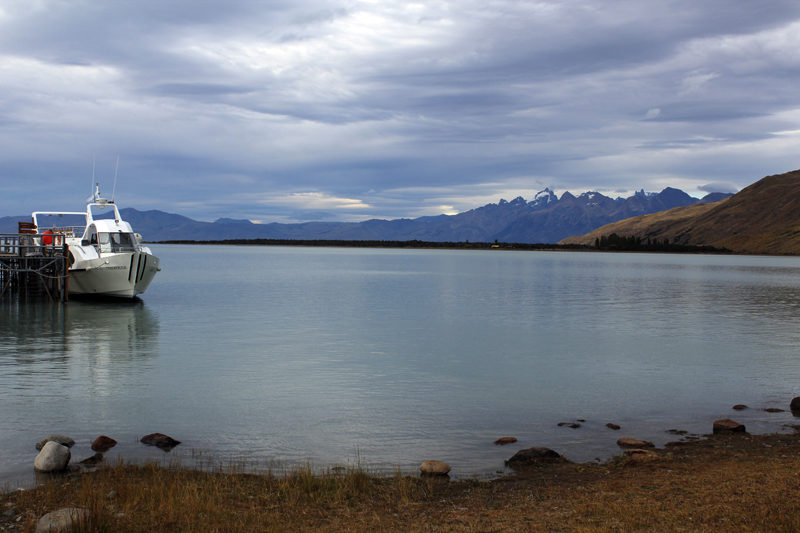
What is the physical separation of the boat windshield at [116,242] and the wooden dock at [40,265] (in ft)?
10.8

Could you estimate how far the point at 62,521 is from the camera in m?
7.53

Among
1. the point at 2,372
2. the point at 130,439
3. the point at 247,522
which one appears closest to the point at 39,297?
the point at 2,372

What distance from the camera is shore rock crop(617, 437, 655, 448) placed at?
495 inches

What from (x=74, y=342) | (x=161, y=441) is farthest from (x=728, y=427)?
(x=74, y=342)

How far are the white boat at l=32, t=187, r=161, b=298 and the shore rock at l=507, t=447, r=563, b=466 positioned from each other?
120ft

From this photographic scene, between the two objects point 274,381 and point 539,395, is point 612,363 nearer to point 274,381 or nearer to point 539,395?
point 539,395

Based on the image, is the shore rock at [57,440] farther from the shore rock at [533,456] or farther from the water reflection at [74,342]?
the shore rock at [533,456]

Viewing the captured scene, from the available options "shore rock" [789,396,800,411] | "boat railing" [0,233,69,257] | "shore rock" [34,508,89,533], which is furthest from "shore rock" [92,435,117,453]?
"boat railing" [0,233,69,257]

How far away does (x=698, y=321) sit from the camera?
1437 inches

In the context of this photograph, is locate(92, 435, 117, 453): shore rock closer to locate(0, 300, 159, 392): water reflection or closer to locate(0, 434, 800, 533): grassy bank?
locate(0, 434, 800, 533): grassy bank

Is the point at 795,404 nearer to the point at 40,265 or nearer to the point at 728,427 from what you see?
the point at 728,427

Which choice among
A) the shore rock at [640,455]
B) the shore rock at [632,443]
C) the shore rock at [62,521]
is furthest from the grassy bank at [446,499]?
the shore rock at [632,443]

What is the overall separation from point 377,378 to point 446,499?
10654 mm

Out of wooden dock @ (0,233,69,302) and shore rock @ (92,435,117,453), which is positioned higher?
wooden dock @ (0,233,69,302)
